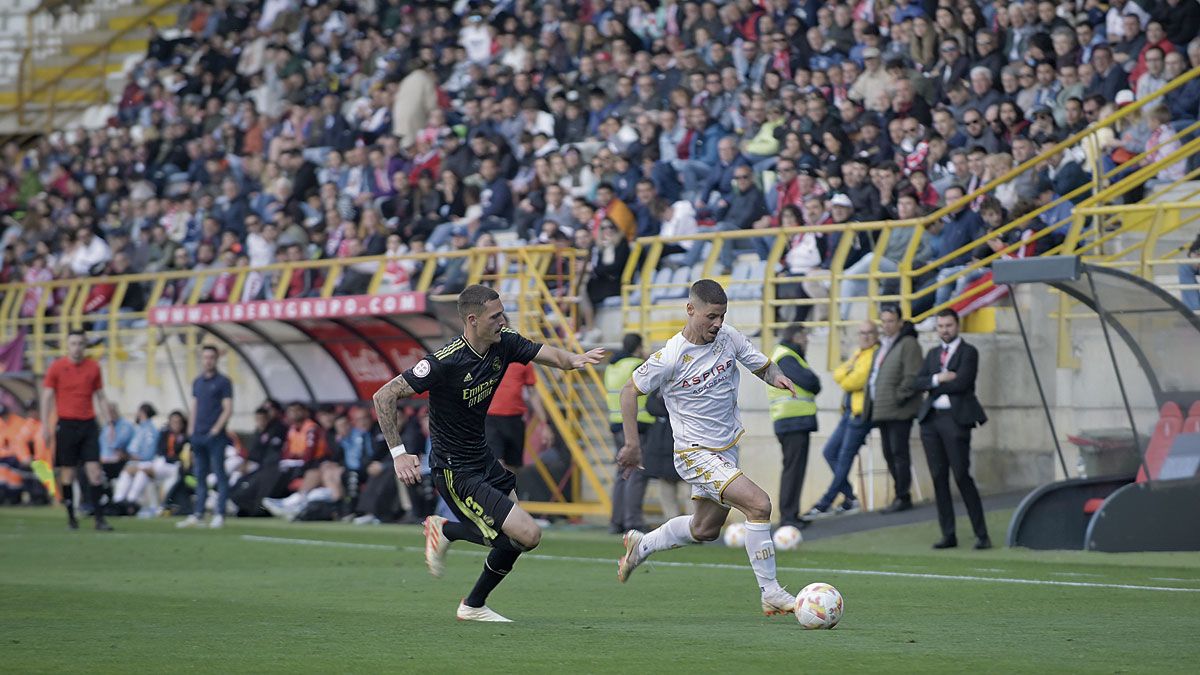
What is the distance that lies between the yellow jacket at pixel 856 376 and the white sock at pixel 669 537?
7177mm

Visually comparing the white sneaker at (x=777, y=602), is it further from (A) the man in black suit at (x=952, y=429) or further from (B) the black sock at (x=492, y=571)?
(A) the man in black suit at (x=952, y=429)

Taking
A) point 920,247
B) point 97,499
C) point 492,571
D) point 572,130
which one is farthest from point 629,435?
point 572,130

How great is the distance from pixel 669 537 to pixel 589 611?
2.42ft

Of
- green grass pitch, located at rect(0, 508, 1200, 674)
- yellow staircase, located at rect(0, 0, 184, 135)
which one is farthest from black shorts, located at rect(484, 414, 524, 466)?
yellow staircase, located at rect(0, 0, 184, 135)

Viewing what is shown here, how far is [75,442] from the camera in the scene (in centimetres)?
1934

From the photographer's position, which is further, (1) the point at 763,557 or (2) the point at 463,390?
(2) the point at 463,390

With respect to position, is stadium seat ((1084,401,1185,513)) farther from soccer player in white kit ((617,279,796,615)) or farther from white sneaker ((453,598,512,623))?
white sneaker ((453,598,512,623))

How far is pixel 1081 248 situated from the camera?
55.5 ft

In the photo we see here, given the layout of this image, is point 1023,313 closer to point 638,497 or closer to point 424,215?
point 638,497

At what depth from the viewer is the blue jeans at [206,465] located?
2059 cm

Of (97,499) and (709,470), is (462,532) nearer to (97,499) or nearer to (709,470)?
(709,470)

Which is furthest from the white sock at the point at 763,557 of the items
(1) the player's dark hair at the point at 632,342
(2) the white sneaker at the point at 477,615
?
(1) the player's dark hair at the point at 632,342

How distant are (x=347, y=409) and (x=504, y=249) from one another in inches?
151

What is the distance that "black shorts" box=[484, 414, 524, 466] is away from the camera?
701 inches
